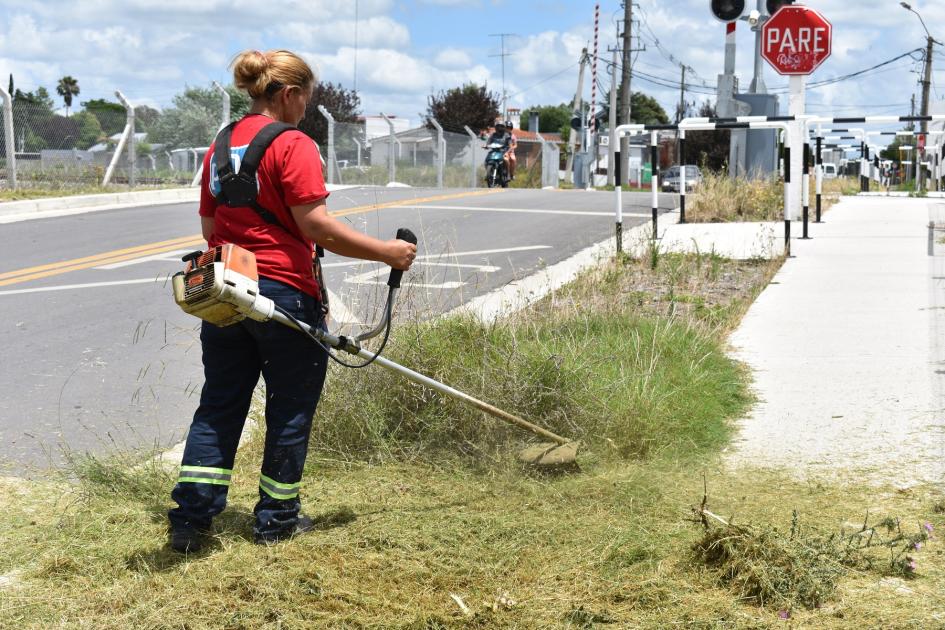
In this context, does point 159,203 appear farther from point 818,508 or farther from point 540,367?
point 818,508

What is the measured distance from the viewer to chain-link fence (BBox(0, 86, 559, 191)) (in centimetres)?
1964

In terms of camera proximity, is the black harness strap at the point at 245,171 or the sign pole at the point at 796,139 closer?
the black harness strap at the point at 245,171

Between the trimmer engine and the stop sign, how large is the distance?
12869 mm

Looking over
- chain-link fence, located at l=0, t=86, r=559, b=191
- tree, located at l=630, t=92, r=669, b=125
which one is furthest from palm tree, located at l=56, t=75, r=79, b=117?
chain-link fence, located at l=0, t=86, r=559, b=191

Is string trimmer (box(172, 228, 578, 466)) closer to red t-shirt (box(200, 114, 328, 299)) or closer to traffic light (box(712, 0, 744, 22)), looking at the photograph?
red t-shirt (box(200, 114, 328, 299))

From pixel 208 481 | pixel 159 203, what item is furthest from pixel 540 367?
pixel 159 203

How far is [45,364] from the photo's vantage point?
6594 mm

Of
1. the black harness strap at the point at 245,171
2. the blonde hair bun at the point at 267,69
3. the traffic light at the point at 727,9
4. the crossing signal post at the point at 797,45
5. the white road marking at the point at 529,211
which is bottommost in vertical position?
the white road marking at the point at 529,211

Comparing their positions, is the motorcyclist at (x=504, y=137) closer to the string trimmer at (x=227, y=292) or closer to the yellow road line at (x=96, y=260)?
the yellow road line at (x=96, y=260)

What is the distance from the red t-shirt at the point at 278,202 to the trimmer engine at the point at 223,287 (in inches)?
4.7

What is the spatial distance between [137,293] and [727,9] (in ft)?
40.3

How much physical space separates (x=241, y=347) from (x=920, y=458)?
2785 mm

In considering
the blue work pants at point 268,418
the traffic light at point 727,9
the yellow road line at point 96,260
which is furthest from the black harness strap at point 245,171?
the traffic light at point 727,9

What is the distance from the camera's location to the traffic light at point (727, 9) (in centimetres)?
1792
